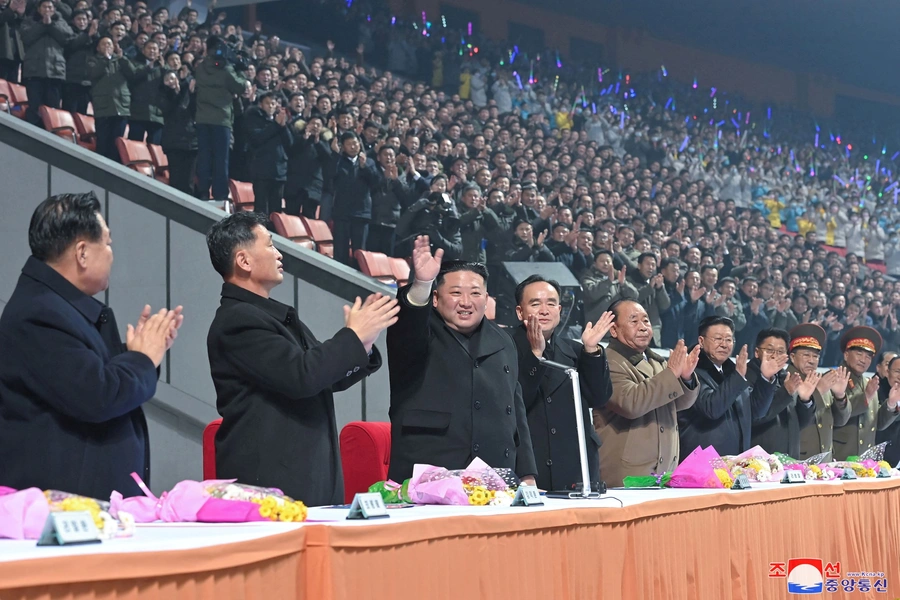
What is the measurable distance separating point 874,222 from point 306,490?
497 inches

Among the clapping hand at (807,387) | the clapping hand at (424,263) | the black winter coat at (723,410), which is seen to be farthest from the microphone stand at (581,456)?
the clapping hand at (807,387)

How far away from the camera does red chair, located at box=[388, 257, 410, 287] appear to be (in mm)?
7094

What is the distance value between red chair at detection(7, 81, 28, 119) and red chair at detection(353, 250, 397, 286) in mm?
2176

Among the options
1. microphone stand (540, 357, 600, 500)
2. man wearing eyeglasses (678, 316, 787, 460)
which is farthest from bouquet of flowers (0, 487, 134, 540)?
man wearing eyeglasses (678, 316, 787, 460)

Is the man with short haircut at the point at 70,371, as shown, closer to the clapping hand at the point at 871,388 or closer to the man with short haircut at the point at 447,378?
the man with short haircut at the point at 447,378

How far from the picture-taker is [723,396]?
3.46 metres

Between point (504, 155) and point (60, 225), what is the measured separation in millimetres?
7560

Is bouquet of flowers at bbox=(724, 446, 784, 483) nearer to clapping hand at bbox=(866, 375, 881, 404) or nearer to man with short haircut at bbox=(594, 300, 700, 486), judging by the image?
man with short haircut at bbox=(594, 300, 700, 486)

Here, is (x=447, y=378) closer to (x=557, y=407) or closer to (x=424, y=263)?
(x=424, y=263)

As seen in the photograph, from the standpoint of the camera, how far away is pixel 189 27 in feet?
25.0

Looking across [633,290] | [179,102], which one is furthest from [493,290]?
[179,102]

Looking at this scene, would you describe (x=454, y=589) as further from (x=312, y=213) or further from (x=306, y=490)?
(x=312, y=213)

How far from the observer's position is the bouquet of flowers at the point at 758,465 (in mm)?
2854

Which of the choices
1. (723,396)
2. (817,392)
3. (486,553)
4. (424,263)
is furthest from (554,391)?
(817,392)
